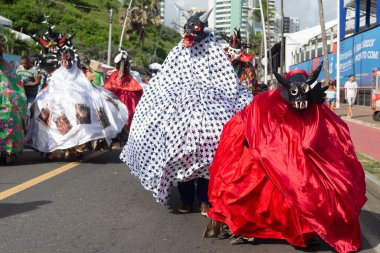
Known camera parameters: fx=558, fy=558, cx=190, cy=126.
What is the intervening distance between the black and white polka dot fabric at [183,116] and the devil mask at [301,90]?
2.65ft

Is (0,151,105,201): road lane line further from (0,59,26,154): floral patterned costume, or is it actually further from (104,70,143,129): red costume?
(104,70,143,129): red costume

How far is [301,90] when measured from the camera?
13.5ft

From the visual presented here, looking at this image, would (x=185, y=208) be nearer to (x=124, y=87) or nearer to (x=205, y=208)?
(x=205, y=208)

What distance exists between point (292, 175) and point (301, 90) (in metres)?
0.63

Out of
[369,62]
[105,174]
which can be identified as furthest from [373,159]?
[369,62]

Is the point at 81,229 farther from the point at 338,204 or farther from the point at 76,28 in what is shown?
the point at 76,28

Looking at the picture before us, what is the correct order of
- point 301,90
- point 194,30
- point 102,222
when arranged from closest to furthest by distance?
1. point 301,90
2. point 102,222
3. point 194,30

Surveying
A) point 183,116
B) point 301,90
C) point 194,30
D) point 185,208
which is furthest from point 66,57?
point 301,90

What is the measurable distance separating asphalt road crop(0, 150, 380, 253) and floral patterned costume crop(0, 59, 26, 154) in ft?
2.93

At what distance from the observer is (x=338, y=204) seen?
3.98 metres

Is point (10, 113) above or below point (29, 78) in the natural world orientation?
below

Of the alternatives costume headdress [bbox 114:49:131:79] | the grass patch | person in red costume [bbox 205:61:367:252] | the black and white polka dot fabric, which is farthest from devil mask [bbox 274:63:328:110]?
costume headdress [bbox 114:49:131:79]

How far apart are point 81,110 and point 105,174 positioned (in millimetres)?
1177

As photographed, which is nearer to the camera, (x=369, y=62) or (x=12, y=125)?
(x=12, y=125)
